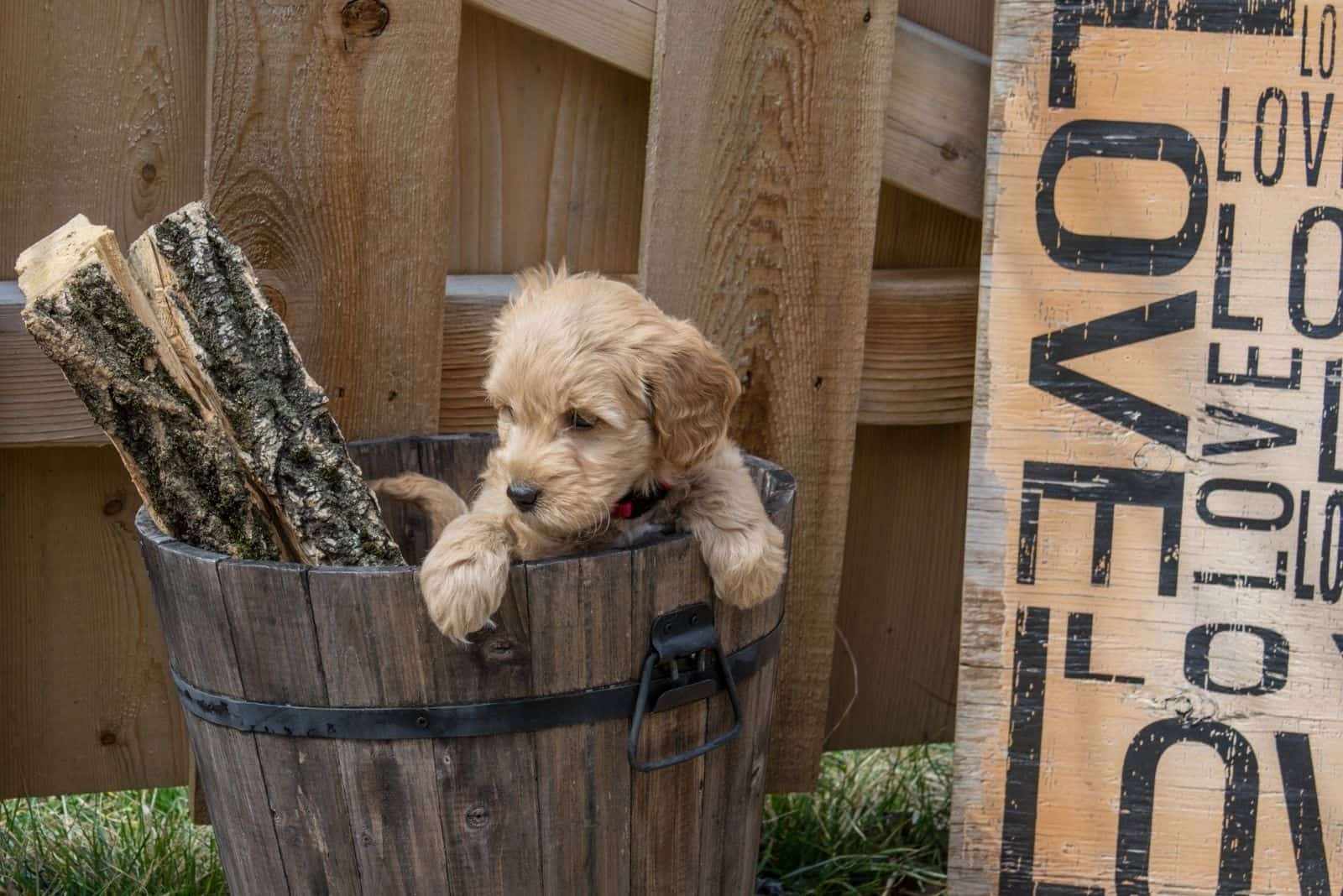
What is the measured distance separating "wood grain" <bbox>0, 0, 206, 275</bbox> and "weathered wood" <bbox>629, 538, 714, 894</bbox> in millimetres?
1741

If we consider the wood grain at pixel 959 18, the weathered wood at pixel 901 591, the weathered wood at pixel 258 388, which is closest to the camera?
the weathered wood at pixel 258 388

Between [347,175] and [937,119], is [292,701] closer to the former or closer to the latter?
[347,175]

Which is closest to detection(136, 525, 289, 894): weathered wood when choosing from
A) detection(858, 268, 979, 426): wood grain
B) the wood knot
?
the wood knot

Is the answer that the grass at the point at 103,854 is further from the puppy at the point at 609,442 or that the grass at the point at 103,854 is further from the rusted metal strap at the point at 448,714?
the puppy at the point at 609,442

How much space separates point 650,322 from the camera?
8.31 ft

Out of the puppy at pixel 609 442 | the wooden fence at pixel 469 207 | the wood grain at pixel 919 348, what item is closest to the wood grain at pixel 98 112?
the wooden fence at pixel 469 207

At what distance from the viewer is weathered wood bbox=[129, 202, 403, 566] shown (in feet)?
8.54

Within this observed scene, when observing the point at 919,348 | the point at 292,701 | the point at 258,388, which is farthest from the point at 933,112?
the point at 292,701

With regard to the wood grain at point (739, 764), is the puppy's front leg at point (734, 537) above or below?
above

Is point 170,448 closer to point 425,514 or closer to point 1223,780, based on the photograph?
point 425,514

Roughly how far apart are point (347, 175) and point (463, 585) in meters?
1.41

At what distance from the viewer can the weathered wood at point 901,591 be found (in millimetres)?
3738

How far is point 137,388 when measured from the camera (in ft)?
7.98

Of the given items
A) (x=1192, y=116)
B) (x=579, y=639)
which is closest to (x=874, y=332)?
(x=1192, y=116)
